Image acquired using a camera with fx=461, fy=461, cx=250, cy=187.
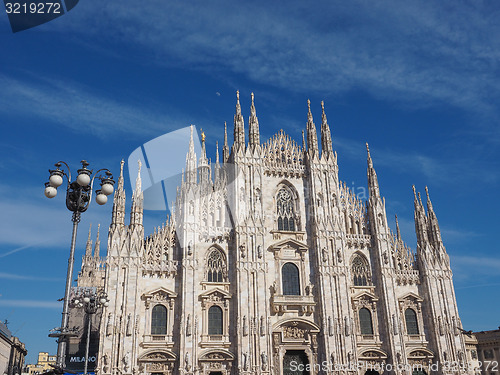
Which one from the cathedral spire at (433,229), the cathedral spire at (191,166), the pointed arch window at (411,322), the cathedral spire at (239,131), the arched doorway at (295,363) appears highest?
the cathedral spire at (239,131)

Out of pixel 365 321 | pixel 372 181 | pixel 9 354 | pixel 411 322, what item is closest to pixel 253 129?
pixel 372 181

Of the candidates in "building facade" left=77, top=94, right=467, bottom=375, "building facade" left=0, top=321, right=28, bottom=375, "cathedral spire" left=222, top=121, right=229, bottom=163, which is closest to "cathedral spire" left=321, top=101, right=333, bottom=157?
"building facade" left=77, top=94, right=467, bottom=375

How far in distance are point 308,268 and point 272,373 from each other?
8903mm

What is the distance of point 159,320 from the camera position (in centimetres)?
3428

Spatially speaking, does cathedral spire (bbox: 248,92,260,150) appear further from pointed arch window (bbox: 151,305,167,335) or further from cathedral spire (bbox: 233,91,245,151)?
pointed arch window (bbox: 151,305,167,335)

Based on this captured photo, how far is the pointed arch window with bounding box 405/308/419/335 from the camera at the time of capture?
3855cm

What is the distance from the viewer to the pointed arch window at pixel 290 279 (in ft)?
123

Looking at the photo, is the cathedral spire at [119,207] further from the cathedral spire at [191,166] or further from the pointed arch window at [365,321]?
the pointed arch window at [365,321]

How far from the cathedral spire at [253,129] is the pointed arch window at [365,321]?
16847 mm

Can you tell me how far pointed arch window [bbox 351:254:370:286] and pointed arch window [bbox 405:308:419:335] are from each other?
4203 mm

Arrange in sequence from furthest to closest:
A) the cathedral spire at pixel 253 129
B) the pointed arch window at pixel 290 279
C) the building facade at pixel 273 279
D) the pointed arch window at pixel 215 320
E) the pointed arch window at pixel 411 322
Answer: the cathedral spire at pixel 253 129, the pointed arch window at pixel 411 322, the pointed arch window at pixel 290 279, the pointed arch window at pixel 215 320, the building facade at pixel 273 279

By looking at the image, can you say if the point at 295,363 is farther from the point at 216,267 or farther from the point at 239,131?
the point at 239,131

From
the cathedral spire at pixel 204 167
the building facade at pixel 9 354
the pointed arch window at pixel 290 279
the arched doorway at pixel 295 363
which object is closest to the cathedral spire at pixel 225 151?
the cathedral spire at pixel 204 167

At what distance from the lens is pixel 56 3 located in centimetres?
1493
